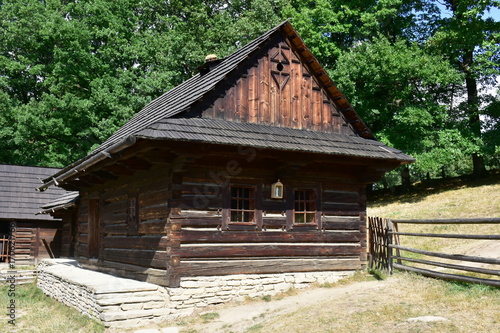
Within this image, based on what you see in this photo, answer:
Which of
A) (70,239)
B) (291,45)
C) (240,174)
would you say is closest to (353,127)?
(291,45)

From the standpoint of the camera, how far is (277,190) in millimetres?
11008

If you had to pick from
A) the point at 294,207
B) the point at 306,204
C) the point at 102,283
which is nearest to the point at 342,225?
the point at 306,204

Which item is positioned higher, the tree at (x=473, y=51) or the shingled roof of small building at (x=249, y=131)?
the tree at (x=473, y=51)

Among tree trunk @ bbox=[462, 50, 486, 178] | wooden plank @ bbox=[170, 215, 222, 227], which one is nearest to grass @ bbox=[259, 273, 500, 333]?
wooden plank @ bbox=[170, 215, 222, 227]

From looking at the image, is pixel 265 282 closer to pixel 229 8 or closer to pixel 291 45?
pixel 291 45

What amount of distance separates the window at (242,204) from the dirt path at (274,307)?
5.84 feet

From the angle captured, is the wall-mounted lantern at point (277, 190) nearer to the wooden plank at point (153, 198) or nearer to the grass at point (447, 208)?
the wooden plank at point (153, 198)

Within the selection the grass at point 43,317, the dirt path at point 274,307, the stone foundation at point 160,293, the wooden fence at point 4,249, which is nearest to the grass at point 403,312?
the dirt path at point 274,307

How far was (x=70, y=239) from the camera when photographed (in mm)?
19859

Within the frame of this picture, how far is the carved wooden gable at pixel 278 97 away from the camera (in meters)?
11.3

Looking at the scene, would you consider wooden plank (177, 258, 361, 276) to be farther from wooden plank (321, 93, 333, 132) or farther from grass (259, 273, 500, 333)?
wooden plank (321, 93, 333, 132)

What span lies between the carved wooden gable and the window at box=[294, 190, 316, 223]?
63.5 inches

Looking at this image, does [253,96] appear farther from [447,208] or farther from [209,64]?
[447,208]

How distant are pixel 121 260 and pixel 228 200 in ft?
11.5
